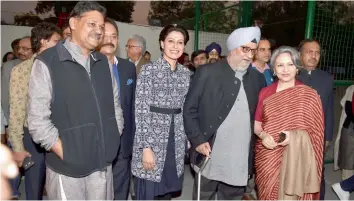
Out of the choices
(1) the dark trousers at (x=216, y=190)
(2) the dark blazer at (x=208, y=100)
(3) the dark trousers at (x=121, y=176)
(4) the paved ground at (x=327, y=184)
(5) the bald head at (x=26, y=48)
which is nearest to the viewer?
(2) the dark blazer at (x=208, y=100)

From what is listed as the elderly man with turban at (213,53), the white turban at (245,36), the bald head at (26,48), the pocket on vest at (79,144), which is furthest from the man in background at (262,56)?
the bald head at (26,48)

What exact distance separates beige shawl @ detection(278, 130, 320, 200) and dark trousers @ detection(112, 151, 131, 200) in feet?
4.67

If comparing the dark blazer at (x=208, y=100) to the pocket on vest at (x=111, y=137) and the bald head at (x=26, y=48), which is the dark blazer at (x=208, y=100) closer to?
the pocket on vest at (x=111, y=137)

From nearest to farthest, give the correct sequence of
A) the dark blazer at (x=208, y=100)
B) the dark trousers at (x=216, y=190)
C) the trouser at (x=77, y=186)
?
the trouser at (x=77, y=186) → the dark blazer at (x=208, y=100) → the dark trousers at (x=216, y=190)

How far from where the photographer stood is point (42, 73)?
6.61 feet

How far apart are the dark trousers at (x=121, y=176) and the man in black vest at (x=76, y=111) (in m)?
0.79

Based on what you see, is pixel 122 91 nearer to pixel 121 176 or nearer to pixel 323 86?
pixel 121 176

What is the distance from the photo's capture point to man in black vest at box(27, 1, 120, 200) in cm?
202

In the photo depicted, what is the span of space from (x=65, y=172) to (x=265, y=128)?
5.38ft

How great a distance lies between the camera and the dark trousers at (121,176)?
3.12 metres

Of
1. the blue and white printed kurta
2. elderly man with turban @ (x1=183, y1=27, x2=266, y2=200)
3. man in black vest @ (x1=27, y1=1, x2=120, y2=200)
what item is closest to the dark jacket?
man in black vest @ (x1=27, y1=1, x2=120, y2=200)

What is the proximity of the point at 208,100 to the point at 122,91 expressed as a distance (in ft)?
2.58

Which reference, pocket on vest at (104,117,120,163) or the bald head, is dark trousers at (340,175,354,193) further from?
the bald head

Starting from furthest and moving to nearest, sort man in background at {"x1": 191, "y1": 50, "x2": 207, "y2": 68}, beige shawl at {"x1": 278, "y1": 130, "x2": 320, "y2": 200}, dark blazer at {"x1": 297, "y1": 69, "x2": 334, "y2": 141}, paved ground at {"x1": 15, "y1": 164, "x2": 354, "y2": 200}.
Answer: man in background at {"x1": 191, "y1": 50, "x2": 207, "y2": 68} < paved ground at {"x1": 15, "y1": 164, "x2": 354, "y2": 200} < dark blazer at {"x1": 297, "y1": 69, "x2": 334, "y2": 141} < beige shawl at {"x1": 278, "y1": 130, "x2": 320, "y2": 200}
